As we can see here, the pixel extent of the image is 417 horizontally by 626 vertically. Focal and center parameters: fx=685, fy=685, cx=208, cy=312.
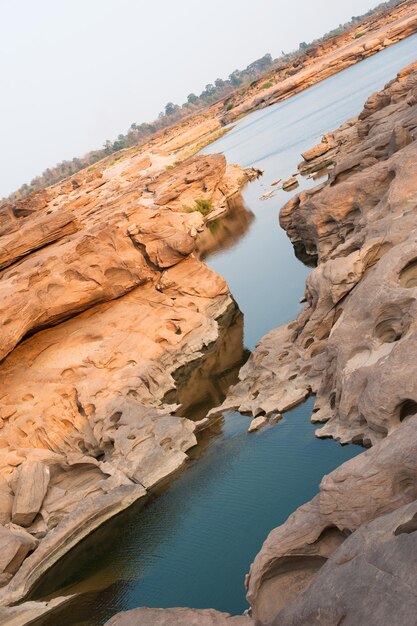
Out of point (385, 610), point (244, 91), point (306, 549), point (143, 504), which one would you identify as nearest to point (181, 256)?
point (143, 504)

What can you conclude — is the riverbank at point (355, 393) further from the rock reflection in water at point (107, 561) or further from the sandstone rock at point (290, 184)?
the sandstone rock at point (290, 184)

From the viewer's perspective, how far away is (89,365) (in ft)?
75.9

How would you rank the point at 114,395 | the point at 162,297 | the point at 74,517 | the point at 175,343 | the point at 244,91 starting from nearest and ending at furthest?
the point at 74,517 < the point at 114,395 < the point at 175,343 < the point at 162,297 < the point at 244,91

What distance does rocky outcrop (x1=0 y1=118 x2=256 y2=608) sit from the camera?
17.3 metres

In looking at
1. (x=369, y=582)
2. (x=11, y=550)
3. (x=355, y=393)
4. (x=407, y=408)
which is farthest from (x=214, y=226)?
(x=369, y=582)

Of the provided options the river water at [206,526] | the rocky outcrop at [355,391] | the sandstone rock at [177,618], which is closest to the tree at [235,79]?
the rocky outcrop at [355,391]

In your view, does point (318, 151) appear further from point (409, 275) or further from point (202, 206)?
point (409, 275)

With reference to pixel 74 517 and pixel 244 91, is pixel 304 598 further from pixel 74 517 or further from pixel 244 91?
pixel 244 91

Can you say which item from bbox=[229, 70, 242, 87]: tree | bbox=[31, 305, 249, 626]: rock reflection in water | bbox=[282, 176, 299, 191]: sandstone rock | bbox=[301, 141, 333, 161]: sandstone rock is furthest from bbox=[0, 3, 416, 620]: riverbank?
bbox=[229, 70, 242, 87]: tree

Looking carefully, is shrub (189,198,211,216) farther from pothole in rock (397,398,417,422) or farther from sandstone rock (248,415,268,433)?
pothole in rock (397,398,417,422)

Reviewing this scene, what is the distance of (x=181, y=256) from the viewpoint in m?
27.9

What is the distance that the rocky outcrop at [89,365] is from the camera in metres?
17.3

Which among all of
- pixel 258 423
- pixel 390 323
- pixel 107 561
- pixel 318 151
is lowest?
pixel 107 561

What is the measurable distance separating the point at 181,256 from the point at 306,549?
19286 millimetres
